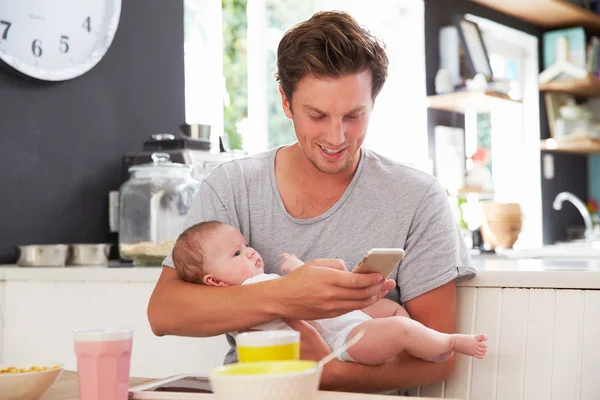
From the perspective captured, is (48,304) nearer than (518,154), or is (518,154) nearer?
(48,304)

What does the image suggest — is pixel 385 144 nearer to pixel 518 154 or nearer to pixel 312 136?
pixel 518 154

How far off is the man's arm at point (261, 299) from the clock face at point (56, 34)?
1.17m

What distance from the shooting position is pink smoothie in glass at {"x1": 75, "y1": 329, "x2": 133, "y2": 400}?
113cm

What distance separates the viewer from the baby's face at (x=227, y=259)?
1.64 m

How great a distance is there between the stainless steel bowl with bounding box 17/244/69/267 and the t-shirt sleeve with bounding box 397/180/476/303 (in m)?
1.21

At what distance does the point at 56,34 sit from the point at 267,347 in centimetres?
199

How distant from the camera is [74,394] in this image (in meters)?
1.38

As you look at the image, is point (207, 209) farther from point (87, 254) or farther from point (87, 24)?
point (87, 24)

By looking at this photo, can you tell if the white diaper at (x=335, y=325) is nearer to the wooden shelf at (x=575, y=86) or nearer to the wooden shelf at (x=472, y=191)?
the wooden shelf at (x=472, y=191)

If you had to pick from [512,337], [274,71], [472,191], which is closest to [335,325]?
[512,337]

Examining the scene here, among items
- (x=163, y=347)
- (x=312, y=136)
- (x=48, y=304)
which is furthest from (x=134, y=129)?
(x=312, y=136)

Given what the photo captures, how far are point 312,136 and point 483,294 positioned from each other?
54cm

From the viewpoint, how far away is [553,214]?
589 cm

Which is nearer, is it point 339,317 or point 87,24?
point 339,317
